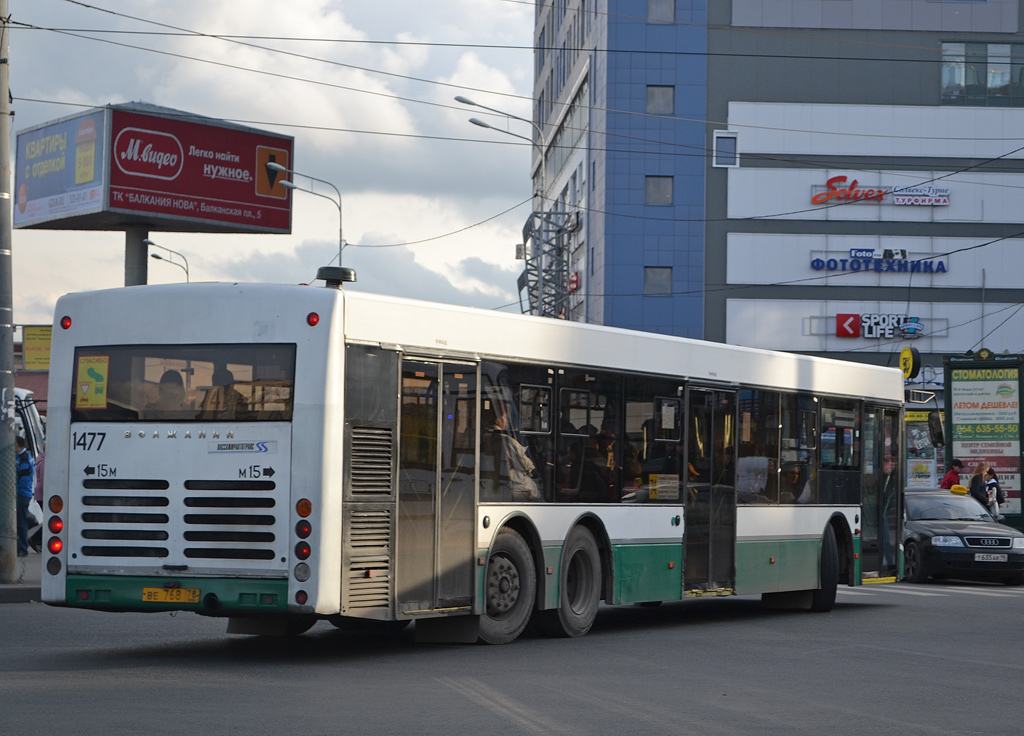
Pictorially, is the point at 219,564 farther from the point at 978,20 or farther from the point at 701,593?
the point at 978,20

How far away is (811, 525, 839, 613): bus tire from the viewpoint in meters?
17.5

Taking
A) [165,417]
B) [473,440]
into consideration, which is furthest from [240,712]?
[473,440]

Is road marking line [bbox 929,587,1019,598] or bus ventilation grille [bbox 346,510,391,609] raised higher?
bus ventilation grille [bbox 346,510,391,609]

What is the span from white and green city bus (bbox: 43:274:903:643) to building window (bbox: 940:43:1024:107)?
165ft

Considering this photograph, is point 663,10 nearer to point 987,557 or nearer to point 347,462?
point 987,557

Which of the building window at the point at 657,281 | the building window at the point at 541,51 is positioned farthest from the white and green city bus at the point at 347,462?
the building window at the point at 541,51

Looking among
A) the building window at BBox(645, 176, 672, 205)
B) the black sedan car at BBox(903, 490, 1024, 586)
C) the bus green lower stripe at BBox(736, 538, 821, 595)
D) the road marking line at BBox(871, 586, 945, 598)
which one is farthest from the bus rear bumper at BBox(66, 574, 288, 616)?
the building window at BBox(645, 176, 672, 205)

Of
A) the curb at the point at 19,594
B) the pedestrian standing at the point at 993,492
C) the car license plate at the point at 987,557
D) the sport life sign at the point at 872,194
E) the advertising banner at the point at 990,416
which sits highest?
the sport life sign at the point at 872,194

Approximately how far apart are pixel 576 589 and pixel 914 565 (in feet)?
38.0

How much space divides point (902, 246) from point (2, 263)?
4814 centimetres

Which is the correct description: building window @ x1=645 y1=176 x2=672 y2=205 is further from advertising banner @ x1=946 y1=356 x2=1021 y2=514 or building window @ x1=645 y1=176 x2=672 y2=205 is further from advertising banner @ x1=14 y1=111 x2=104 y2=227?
advertising banner @ x1=946 y1=356 x2=1021 y2=514

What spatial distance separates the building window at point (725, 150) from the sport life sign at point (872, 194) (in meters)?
3.38

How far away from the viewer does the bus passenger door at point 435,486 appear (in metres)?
11.5

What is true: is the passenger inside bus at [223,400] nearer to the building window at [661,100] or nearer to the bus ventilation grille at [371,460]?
the bus ventilation grille at [371,460]
